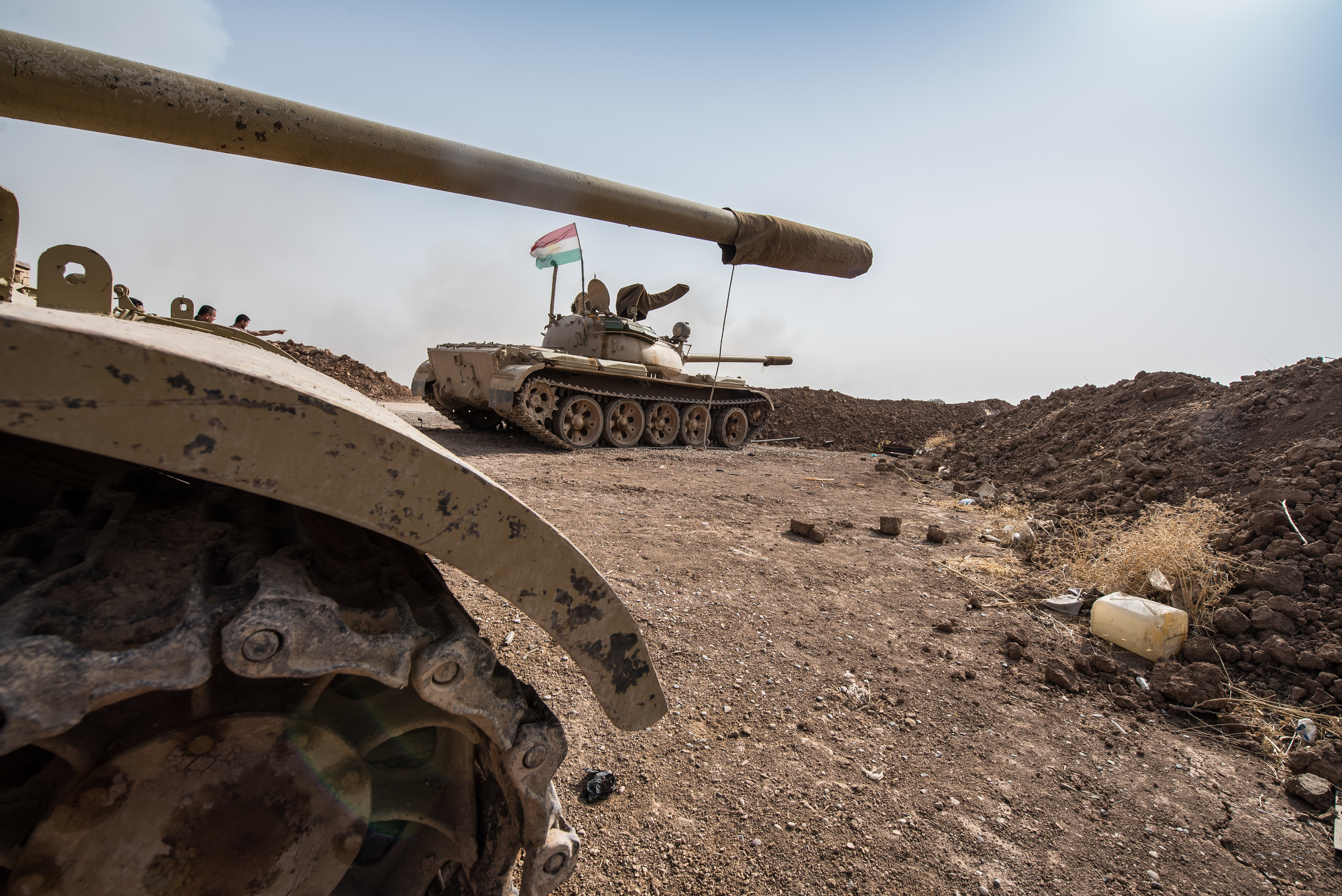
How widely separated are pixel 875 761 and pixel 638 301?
34.2 feet

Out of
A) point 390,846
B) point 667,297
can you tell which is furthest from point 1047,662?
point 667,297

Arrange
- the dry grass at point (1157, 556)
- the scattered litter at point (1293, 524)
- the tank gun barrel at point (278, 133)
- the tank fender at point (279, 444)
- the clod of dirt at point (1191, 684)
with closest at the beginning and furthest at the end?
the tank fender at point (279, 444) → the tank gun barrel at point (278, 133) → the clod of dirt at point (1191, 684) → the dry grass at point (1157, 556) → the scattered litter at point (1293, 524)

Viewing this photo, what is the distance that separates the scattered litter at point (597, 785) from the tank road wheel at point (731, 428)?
10611mm

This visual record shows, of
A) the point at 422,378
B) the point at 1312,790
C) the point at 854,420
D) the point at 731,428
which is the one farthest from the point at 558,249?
the point at 854,420

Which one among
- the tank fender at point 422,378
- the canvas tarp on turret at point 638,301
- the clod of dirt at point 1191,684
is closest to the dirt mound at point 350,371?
the tank fender at point 422,378

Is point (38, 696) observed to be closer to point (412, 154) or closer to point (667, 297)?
point (412, 154)

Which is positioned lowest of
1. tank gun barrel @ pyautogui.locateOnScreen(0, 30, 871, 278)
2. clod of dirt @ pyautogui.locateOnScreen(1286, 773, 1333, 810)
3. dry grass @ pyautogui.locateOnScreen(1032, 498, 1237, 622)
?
clod of dirt @ pyautogui.locateOnScreen(1286, 773, 1333, 810)

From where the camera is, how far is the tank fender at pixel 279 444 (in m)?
0.65

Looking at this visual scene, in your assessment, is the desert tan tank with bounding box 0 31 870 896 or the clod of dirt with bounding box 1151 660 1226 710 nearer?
the desert tan tank with bounding box 0 31 870 896

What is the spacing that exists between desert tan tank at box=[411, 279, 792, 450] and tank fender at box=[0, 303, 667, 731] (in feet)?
26.3

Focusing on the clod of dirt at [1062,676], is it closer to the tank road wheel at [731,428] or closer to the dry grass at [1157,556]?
the dry grass at [1157,556]

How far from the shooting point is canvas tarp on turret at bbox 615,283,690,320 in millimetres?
11930

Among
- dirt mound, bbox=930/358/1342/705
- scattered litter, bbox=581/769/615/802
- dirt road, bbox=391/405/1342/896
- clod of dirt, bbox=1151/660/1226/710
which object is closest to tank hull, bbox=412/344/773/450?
dirt mound, bbox=930/358/1342/705

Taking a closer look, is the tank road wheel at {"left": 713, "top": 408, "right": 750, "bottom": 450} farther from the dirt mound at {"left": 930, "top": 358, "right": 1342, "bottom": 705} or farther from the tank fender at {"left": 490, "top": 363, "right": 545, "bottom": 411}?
the tank fender at {"left": 490, "top": 363, "right": 545, "bottom": 411}
